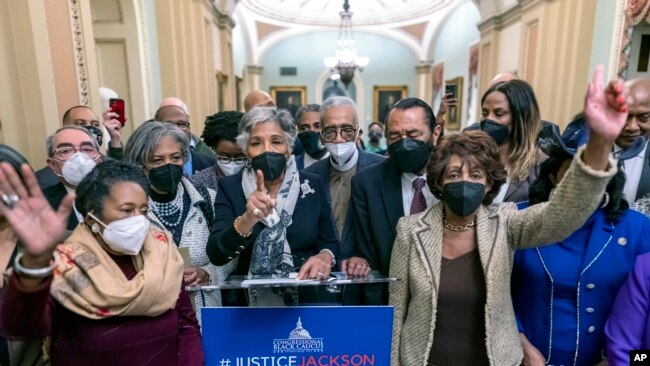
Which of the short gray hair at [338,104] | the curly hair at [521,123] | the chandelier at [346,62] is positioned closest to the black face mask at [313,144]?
the short gray hair at [338,104]

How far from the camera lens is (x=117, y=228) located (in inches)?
49.7

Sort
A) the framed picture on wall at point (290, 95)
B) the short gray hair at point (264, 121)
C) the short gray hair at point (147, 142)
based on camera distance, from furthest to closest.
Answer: the framed picture on wall at point (290, 95) → the short gray hair at point (147, 142) → the short gray hair at point (264, 121)

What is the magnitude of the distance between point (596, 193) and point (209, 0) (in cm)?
841

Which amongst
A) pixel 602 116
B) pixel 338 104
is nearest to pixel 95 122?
pixel 338 104

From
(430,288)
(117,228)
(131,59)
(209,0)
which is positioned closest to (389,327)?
(430,288)

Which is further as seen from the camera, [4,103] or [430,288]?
[4,103]

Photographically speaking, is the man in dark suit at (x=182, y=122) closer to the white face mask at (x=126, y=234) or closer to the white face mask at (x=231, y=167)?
the white face mask at (x=231, y=167)

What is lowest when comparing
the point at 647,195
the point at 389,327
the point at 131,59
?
the point at 389,327

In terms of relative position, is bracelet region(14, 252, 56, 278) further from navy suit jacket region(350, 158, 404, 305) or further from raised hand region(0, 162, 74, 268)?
navy suit jacket region(350, 158, 404, 305)

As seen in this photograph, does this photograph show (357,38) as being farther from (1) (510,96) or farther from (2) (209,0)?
(1) (510,96)

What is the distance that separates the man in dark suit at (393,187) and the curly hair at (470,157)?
25 centimetres

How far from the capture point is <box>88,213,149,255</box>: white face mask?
1.26 m

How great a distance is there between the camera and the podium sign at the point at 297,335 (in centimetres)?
137

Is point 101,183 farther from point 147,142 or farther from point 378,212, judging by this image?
point 378,212
